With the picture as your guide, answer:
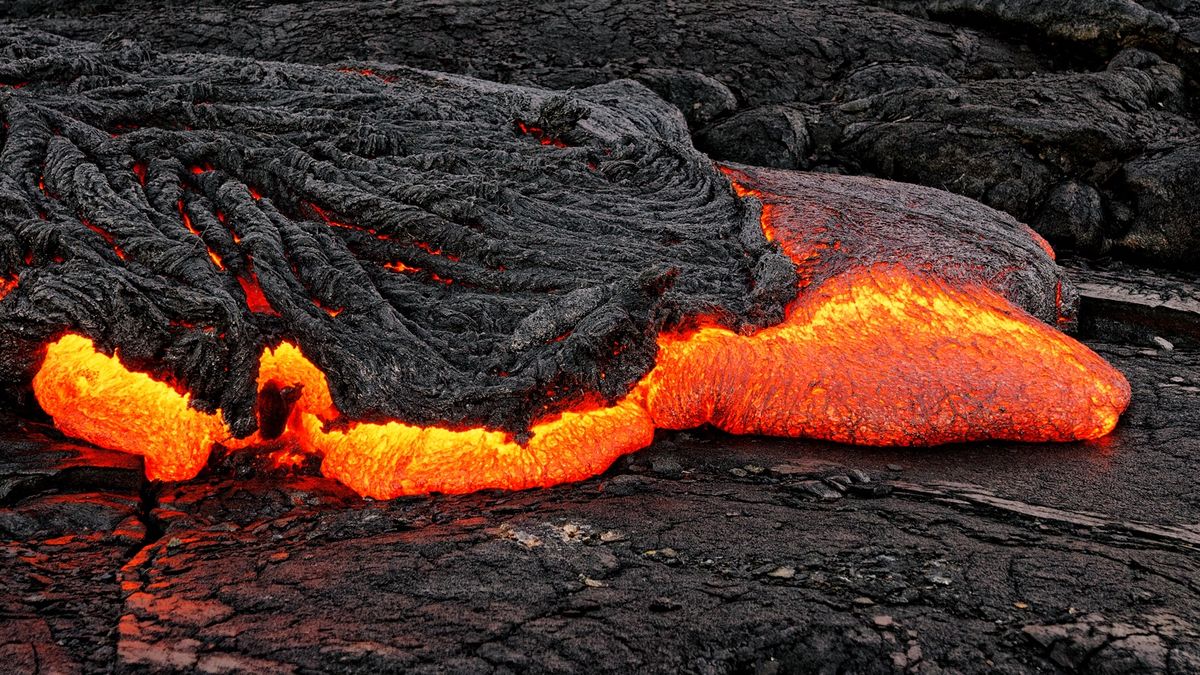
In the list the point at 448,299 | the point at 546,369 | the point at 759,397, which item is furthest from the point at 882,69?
the point at 546,369

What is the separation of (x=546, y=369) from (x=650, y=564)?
850 mm

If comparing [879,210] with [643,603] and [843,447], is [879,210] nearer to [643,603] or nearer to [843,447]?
[843,447]

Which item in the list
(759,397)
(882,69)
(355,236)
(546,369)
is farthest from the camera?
(882,69)

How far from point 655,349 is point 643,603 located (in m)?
1.22

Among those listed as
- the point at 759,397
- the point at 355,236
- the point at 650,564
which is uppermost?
the point at 355,236

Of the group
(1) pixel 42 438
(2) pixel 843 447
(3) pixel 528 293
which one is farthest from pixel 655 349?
(1) pixel 42 438

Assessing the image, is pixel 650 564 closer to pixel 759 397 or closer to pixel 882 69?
pixel 759 397

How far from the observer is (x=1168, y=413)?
3.42 meters

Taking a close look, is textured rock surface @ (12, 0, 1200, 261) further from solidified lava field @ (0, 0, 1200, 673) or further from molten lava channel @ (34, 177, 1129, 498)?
molten lava channel @ (34, 177, 1129, 498)

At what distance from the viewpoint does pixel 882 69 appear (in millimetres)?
6742

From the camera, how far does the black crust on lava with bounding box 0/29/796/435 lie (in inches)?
117

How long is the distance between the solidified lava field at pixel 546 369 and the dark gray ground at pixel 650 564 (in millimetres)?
12

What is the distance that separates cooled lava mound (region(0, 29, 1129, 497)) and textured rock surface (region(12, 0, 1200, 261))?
141cm

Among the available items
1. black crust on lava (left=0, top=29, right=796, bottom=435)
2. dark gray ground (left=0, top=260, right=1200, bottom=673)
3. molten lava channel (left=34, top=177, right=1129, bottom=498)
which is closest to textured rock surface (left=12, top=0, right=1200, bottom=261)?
black crust on lava (left=0, top=29, right=796, bottom=435)
